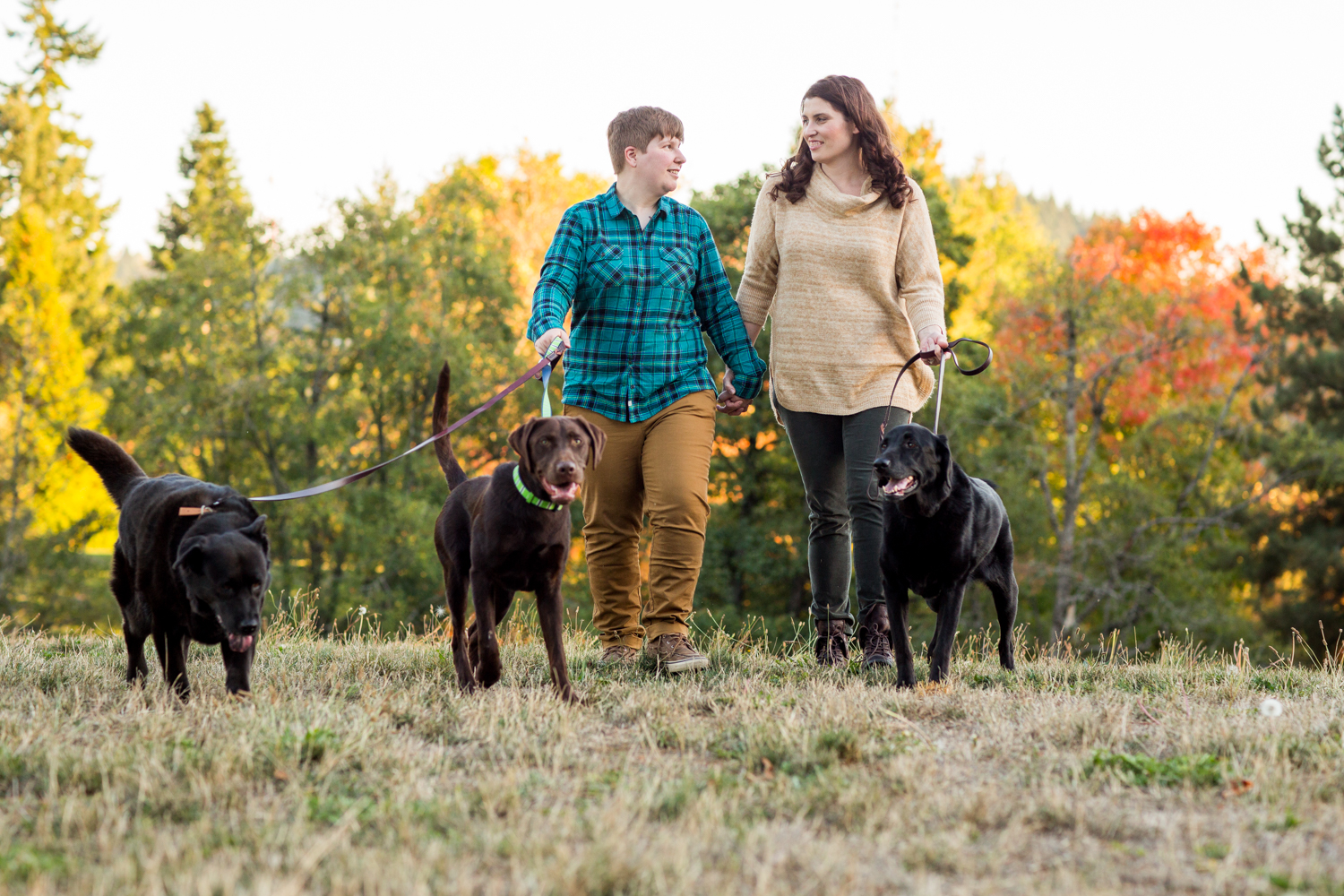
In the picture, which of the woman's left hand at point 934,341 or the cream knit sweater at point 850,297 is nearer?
the woman's left hand at point 934,341

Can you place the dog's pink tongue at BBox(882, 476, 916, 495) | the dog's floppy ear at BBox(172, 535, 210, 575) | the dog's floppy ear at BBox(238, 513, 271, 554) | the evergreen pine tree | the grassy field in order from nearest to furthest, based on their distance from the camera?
the grassy field → the dog's floppy ear at BBox(172, 535, 210, 575) → the dog's floppy ear at BBox(238, 513, 271, 554) → the dog's pink tongue at BBox(882, 476, 916, 495) → the evergreen pine tree

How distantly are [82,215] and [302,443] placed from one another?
34.7 ft

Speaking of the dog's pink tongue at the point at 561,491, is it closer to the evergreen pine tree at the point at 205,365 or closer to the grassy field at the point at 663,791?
the grassy field at the point at 663,791

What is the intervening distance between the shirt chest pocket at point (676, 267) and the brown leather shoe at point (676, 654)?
1.72m

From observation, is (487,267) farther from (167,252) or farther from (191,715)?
(191,715)

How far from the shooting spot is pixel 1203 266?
95.0 feet

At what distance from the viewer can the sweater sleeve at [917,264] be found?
512 centimetres

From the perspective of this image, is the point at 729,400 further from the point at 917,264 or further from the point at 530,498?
the point at 530,498

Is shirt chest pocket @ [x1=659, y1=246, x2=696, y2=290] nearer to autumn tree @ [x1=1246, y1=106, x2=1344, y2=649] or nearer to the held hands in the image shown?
the held hands

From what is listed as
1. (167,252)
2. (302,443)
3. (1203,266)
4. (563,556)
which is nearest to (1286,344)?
(1203,266)

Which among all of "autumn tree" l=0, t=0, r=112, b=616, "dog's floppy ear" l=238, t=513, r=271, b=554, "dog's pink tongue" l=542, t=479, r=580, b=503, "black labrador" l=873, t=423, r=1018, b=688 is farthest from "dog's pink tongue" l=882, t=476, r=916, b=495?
"autumn tree" l=0, t=0, r=112, b=616

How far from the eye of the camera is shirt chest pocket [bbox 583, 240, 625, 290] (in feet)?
16.3

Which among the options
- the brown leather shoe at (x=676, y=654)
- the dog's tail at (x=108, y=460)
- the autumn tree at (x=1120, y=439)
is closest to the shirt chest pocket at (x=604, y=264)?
the brown leather shoe at (x=676, y=654)

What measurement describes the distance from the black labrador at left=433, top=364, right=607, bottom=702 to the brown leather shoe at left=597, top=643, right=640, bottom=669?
762mm
